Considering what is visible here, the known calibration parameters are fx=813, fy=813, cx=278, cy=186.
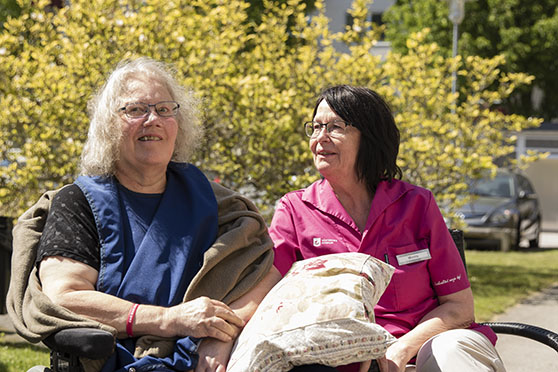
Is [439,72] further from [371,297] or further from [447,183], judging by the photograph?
[371,297]

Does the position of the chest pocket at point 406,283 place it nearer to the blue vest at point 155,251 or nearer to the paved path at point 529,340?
the blue vest at point 155,251

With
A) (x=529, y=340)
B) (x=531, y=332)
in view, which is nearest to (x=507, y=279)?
(x=529, y=340)

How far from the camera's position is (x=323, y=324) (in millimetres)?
2705

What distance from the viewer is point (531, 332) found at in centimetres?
344

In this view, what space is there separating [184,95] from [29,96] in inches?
146

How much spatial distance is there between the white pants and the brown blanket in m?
0.71

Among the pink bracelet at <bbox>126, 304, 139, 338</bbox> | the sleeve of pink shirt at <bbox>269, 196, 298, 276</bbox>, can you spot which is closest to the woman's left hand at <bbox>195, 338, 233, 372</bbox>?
the pink bracelet at <bbox>126, 304, 139, 338</bbox>

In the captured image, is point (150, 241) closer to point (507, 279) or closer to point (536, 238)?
point (507, 279)

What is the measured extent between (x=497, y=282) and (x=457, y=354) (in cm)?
758

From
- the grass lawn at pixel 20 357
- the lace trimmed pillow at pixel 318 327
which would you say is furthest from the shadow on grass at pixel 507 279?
the lace trimmed pillow at pixel 318 327

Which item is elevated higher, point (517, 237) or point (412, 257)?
point (412, 257)

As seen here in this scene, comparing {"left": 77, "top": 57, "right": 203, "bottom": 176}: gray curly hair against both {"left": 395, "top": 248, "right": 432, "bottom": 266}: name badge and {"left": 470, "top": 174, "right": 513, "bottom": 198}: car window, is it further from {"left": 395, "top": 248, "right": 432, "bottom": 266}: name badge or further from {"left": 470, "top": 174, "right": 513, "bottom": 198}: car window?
{"left": 470, "top": 174, "right": 513, "bottom": 198}: car window

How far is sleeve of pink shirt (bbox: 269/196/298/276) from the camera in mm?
3406

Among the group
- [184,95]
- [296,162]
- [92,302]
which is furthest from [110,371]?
[296,162]
